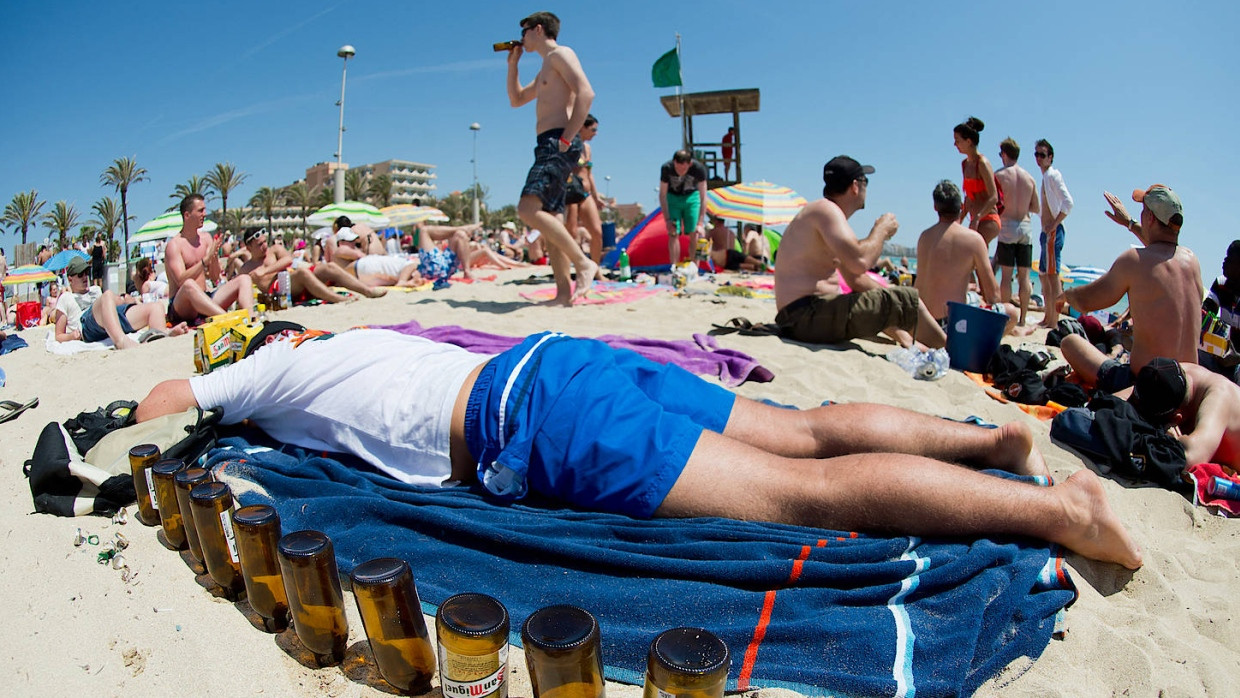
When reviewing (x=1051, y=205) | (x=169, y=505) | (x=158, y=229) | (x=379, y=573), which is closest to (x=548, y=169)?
(x=169, y=505)

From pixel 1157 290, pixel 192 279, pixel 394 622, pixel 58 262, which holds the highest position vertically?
pixel 58 262

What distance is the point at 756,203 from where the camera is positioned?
40.5 ft

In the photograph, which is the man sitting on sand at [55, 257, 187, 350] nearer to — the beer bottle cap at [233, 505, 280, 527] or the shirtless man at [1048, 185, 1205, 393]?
the beer bottle cap at [233, 505, 280, 527]

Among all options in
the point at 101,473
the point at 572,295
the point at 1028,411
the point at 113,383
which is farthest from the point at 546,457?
the point at 572,295

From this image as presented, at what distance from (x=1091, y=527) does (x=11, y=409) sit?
4.68 metres

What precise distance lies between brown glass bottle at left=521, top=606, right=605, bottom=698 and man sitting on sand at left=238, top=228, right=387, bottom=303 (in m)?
6.45

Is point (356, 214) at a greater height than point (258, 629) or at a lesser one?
greater

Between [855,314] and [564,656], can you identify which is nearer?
[564,656]

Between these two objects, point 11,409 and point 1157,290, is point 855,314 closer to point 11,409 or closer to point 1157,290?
point 1157,290

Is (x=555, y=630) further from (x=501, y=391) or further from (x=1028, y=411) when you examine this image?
(x=1028, y=411)

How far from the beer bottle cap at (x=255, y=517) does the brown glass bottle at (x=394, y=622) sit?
345 mm

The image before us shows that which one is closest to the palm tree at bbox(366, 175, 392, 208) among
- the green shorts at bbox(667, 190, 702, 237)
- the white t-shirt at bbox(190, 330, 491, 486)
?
the green shorts at bbox(667, 190, 702, 237)

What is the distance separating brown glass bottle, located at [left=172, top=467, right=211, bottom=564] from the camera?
188 centimetres

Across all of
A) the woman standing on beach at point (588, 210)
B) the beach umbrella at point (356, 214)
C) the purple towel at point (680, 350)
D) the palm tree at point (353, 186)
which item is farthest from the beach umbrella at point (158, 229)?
the palm tree at point (353, 186)
